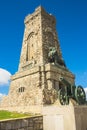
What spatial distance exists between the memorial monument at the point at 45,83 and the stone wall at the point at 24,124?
51 centimetres

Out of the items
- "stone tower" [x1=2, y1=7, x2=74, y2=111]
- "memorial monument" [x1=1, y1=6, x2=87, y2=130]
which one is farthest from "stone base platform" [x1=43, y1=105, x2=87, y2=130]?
"stone tower" [x1=2, y1=7, x2=74, y2=111]

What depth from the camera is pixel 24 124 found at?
1147cm

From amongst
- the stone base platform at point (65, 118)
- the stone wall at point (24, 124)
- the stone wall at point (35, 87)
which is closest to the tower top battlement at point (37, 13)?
the stone wall at point (35, 87)

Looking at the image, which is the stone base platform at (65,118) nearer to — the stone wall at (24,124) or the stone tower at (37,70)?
the stone wall at (24,124)

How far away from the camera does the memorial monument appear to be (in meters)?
11.9

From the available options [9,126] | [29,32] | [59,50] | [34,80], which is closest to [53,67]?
[34,80]

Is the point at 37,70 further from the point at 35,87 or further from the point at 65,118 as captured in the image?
the point at 65,118

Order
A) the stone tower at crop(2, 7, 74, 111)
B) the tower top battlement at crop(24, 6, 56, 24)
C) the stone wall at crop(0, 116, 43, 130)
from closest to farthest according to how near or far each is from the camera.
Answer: the stone wall at crop(0, 116, 43, 130) < the stone tower at crop(2, 7, 74, 111) < the tower top battlement at crop(24, 6, 56, 24)

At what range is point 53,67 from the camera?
78.5ft

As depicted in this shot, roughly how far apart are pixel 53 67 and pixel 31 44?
7.18 metres

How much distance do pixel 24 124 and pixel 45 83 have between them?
11.8 m

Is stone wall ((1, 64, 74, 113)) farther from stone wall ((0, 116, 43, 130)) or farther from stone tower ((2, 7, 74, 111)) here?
stone wall ((0, 116, 43, 130))

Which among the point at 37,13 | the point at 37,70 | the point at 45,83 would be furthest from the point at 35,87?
the point at 37,13

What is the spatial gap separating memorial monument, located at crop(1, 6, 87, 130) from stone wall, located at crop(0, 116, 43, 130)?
0.51 m
